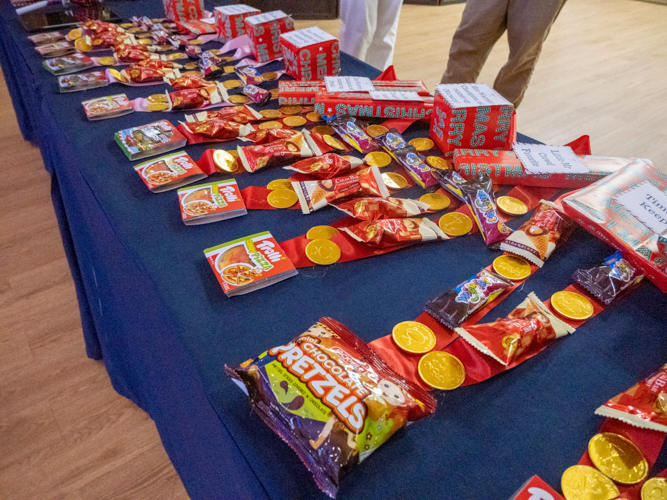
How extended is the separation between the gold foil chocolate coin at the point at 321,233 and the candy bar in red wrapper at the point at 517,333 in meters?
0.33

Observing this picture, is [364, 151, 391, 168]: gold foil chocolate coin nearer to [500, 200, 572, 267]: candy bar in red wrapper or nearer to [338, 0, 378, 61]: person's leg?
[500, 200, 572, 267]: candy bar in red wrapper

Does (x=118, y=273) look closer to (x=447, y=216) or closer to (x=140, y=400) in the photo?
(x=140, y=400)

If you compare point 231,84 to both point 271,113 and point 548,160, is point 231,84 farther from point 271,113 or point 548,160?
point 548,160

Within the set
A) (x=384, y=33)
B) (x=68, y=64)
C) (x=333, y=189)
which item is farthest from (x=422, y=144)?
(x=384, y=33)

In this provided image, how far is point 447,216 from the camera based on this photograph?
92 cm

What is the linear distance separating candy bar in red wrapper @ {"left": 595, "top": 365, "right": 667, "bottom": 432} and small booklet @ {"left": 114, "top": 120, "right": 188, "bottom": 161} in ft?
3.49

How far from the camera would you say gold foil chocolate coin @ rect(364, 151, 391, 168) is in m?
1.07

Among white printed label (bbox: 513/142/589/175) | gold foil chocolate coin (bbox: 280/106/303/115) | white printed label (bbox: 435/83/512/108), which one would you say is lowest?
white printed label (bbox: 513/142/589/175)

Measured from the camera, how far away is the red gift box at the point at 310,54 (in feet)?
4.49

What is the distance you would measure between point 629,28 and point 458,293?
20.7 ft

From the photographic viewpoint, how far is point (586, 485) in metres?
0.51

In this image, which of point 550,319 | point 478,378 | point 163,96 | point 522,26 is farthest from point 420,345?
point 522,26

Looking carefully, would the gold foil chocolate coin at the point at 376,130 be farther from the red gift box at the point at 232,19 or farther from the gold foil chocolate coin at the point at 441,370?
Result: the red gift box at the point at 232,19

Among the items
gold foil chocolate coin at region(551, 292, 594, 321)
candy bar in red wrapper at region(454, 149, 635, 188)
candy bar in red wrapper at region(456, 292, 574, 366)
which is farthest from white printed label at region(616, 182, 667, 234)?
candy bar in red wrapper at region(456, 292, 574, 366)
